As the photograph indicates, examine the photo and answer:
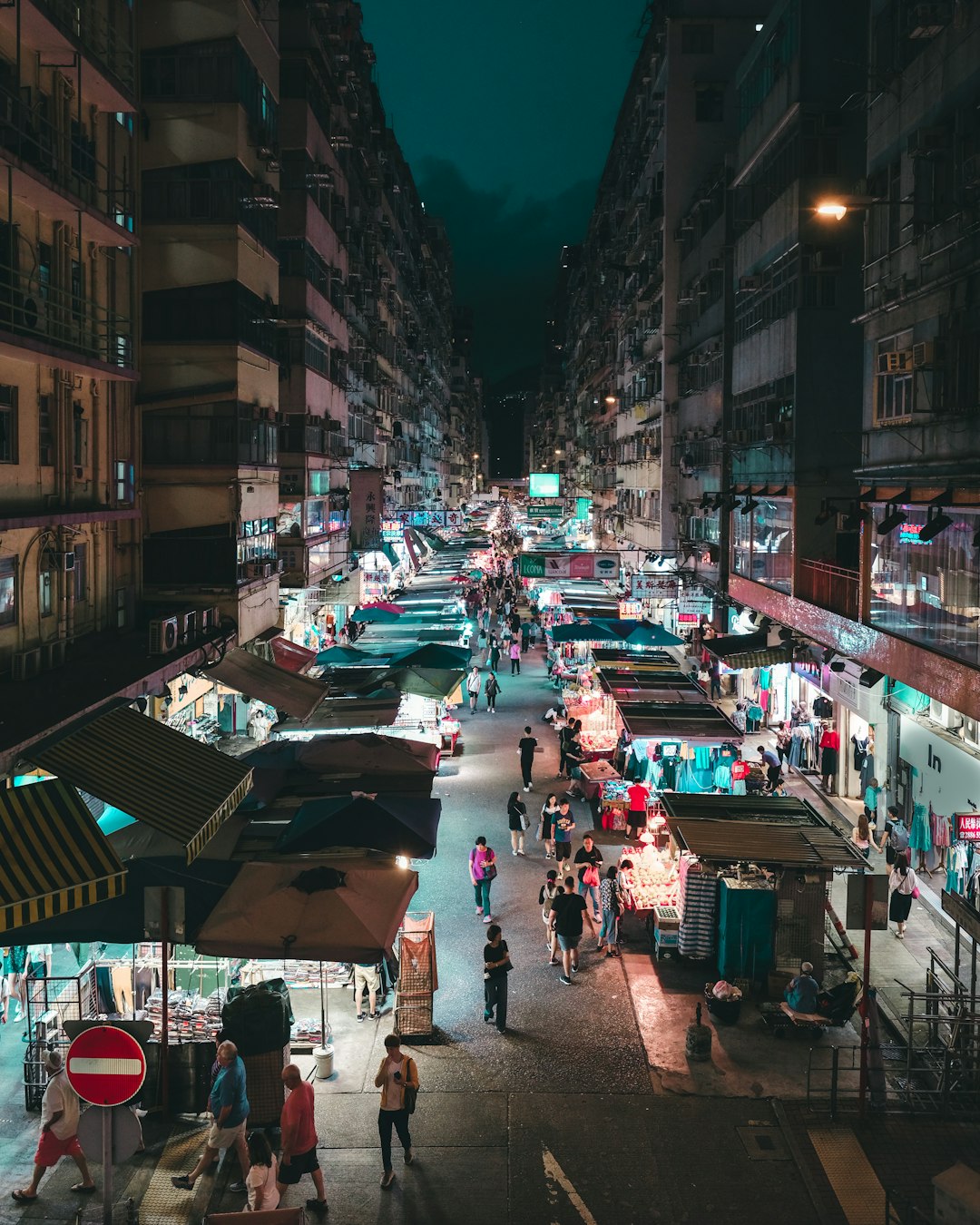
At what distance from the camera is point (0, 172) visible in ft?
55.6

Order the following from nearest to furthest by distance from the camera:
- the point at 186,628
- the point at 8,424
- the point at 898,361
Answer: the point at 8,424, the point at 898,361, the point at 186,628

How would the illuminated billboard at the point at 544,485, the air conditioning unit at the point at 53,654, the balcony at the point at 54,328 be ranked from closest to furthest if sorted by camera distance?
the balcony at the point at 54,328
the air conditioning unit at the point at 53,654
the illuminated billboard at the point at 544,485

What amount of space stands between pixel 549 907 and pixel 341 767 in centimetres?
418

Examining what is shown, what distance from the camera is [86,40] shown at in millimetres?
20797

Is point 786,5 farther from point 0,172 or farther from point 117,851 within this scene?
point 117,851

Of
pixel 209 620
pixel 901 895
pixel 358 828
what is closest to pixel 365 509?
pixel 209 620

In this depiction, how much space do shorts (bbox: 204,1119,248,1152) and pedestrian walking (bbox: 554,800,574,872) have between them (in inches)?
418

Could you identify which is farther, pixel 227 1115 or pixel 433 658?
pixel 433 658

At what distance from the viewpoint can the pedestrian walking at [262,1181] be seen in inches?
397

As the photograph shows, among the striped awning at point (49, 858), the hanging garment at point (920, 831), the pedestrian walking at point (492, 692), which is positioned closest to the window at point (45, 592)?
the striped awning at point (49, 858)

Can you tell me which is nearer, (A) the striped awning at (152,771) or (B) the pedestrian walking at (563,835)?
(A) the striped awning at (152,771)

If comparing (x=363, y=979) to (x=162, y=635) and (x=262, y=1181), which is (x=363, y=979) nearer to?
(x=262, y=1181)

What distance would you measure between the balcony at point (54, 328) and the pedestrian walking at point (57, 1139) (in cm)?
983

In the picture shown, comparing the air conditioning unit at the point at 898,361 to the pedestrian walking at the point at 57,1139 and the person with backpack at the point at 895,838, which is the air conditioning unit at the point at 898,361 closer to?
the person with backpack at the point at 895,838
